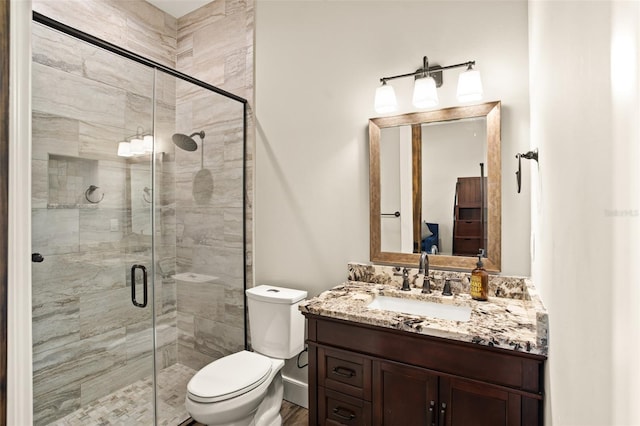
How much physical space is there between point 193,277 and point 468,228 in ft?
5.78

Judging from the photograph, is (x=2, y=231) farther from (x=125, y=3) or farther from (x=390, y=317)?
(x=125, y=3)

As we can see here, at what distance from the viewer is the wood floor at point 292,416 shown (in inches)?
85.5

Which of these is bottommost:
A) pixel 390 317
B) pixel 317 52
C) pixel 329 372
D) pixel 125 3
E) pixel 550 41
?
pixel 329 372

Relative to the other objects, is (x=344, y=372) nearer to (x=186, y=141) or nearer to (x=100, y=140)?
(x=186, y=141)

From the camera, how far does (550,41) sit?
38.5 inches

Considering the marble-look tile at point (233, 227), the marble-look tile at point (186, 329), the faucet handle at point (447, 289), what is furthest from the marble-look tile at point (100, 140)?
the faucet handle at point (447, 289)

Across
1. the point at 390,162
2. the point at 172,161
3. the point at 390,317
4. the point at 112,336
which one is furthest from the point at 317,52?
the point at 112,336

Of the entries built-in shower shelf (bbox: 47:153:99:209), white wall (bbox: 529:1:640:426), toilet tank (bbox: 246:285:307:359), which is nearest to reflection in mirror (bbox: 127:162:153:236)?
built-in shower shelf (bbox: 47:153:99:209)

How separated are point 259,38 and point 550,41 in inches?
82.6

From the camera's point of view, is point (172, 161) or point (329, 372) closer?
point (329, 372)

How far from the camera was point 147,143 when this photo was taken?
6.83 ft

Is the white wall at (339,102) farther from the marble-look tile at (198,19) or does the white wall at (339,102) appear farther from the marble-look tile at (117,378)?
the marble-look tile at (117,378)

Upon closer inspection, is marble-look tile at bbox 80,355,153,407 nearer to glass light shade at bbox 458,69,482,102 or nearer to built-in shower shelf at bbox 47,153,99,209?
built-in shower shelf at bbox 47,153,99,209

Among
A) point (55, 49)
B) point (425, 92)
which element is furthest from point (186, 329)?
point (425, 92)
